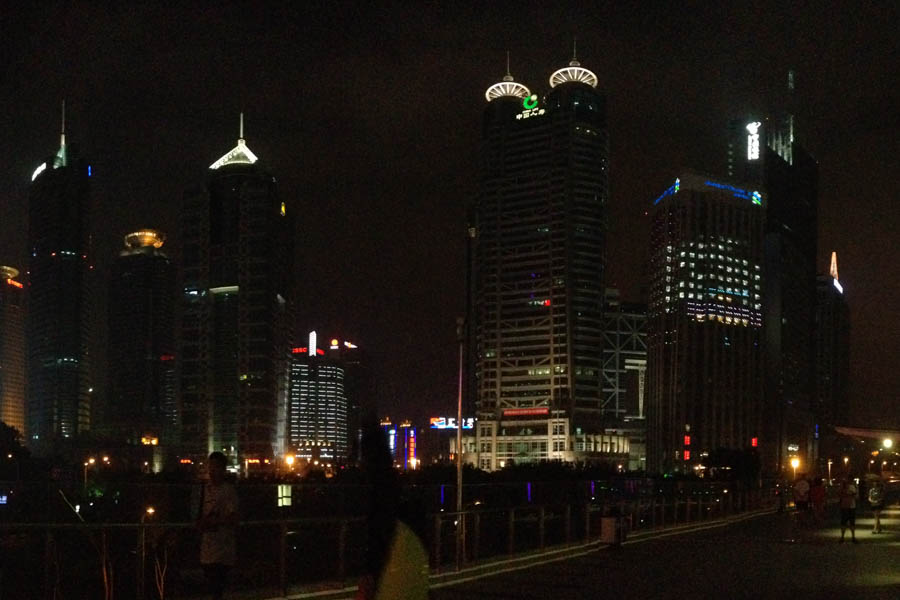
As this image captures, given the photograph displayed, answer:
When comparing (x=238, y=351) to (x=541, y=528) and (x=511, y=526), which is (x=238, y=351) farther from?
(x=511, y=526)

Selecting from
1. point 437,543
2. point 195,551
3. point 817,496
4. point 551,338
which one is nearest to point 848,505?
point 817,496

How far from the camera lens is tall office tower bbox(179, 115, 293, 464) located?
184 metres

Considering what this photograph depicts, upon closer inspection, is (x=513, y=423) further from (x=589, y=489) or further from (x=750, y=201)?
(x=589, y=489)

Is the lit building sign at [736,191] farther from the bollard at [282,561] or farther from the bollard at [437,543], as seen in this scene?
the bollard at [282,561]

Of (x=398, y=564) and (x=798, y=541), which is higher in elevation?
(x=398, y=564)

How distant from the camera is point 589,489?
35.4 metres

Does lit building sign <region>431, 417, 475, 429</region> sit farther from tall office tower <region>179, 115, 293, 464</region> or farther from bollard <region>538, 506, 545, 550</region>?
bollard <region>538, 506, 545, 550</region>

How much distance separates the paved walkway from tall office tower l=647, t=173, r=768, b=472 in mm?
149575

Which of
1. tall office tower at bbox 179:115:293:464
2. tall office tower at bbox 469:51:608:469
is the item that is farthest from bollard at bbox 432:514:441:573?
tall office tower at bbox 469:51:608:469

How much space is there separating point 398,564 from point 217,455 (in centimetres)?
283

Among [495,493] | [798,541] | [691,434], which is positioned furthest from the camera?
[691,434]

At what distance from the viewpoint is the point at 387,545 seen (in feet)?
25.3

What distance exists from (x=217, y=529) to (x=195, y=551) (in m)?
4.26

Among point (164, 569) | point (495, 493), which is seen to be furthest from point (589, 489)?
point (164, 569)
